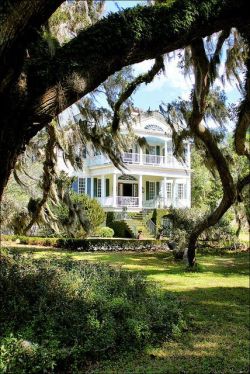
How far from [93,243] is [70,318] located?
15.2 meters

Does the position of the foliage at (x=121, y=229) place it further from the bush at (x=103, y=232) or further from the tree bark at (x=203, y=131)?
the tree bark at (x=203, y=131)

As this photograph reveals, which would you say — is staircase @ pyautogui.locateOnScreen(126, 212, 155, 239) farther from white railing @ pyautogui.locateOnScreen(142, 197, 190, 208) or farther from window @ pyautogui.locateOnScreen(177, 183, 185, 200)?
window @ pyautogui.locateOnScreen(177, 183, 185, 200)

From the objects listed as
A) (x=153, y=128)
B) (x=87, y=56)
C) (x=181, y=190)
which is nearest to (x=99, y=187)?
(x=153, y=128)

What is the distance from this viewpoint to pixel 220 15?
4.79 metres

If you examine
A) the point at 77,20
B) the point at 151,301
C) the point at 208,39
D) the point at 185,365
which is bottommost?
the point at 185,365

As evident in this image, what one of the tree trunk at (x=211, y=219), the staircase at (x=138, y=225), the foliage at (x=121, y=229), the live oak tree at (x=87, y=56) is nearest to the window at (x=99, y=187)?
the staircase at (x=138, y=225)

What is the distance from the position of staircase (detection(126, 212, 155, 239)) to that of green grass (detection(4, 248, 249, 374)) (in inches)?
561

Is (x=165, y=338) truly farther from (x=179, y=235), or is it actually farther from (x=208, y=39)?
(x=179, y=235)

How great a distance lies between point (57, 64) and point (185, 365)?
3.50m

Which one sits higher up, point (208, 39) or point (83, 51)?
point (208, 39)

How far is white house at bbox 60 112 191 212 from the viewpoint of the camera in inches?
1282

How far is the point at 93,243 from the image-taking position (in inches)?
795

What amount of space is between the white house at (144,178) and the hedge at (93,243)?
34.6 ft

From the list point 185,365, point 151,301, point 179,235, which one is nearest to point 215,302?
point 151,301
